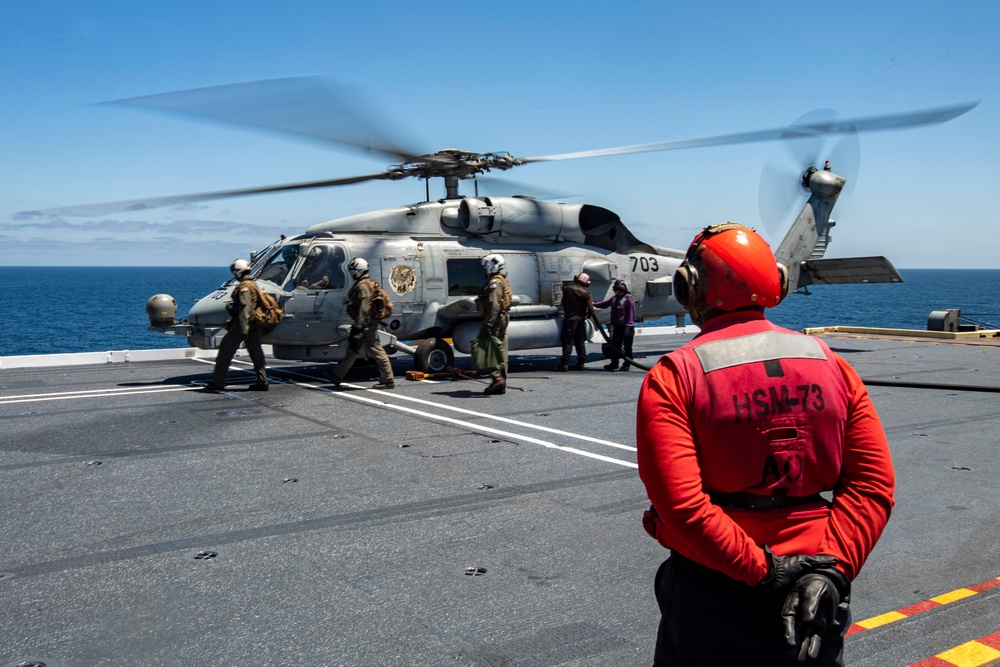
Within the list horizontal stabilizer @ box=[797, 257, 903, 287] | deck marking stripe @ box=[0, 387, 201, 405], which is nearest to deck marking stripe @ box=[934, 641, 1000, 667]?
deck marking stripe @ box=[0, 387, 201, 405]

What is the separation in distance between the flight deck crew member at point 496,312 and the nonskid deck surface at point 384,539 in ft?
4.23

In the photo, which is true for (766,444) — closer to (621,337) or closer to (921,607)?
(921,607)

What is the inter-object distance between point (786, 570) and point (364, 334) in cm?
1016

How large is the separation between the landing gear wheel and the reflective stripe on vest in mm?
11066

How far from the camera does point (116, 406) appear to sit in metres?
10.3

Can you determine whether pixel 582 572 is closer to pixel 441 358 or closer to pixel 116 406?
pixel 116 406

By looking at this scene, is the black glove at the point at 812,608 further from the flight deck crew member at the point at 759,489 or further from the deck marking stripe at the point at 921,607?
the deck marking stripe at the point at 921,607

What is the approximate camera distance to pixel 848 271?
16.4 meters

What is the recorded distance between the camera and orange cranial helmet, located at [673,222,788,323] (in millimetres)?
2439

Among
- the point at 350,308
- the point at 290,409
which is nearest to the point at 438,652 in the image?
→ the point at 290,409

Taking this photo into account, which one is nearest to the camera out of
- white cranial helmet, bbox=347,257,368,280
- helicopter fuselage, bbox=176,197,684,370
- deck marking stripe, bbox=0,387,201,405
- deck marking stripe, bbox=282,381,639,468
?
deck marking stripe, bbox=282,381,639,468

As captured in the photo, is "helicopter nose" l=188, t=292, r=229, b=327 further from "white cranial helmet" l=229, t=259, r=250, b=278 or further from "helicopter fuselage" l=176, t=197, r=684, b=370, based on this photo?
"white cranial helmet" l=229, t=259, r=250, b=278

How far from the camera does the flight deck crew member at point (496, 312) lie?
11.4 m

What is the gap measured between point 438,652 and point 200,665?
103 cm
